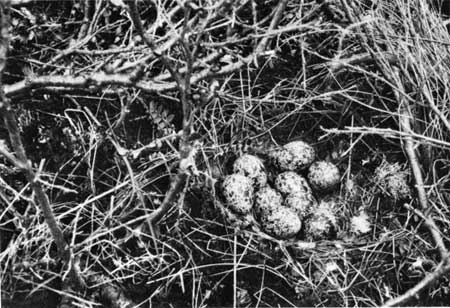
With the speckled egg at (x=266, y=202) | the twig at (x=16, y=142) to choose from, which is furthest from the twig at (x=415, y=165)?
the twig at (x=16, y=142)

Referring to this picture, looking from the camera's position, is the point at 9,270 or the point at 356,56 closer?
the point at 9,270

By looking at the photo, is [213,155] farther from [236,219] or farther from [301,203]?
[301,203]

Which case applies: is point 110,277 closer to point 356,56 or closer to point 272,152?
point 272,152

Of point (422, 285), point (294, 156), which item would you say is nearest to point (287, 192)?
point (294, 156)

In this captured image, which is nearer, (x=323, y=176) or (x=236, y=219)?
(x=236, y=219)

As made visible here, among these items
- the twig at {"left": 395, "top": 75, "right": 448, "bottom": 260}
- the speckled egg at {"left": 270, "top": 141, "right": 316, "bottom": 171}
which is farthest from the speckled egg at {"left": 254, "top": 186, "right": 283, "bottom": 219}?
the twig at {"left": 395, "top": 75, "right": 448, "bottom": 260}

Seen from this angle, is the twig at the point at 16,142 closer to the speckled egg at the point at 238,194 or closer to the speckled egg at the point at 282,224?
the speckled egg at the point at 238,194

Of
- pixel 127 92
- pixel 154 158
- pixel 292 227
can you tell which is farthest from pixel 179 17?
pixel 292 227
